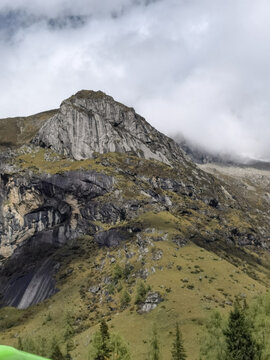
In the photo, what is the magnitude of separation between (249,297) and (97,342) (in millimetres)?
84978

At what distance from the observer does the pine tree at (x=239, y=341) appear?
2226 inches

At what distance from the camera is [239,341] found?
57.3 m

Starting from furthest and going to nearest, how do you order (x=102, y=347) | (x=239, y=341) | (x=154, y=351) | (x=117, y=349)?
(x=154, y=351) < (x=117, y=349) < (x=102, y=347) < (x=239, y=341)

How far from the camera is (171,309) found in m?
129

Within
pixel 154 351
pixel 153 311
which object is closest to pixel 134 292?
pixel 153 311

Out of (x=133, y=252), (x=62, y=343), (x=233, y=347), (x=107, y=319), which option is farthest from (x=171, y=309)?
(x=233, y=347)

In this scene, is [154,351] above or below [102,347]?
below

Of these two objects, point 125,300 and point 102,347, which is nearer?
point 102,347

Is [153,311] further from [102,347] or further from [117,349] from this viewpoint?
[102,347]

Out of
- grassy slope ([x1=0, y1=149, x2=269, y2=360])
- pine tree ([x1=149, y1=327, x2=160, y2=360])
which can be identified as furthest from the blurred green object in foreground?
grassy slope ([x1=0, y1=149, x2=269, y2=360])

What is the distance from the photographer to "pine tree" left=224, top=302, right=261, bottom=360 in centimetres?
5653

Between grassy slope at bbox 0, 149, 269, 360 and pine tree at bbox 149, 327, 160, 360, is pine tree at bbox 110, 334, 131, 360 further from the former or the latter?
grassy slope at bbox 0, 149, 269, 360

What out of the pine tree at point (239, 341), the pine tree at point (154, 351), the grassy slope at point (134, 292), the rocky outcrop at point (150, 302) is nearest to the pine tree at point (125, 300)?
the grassy slope at point (134, 292)

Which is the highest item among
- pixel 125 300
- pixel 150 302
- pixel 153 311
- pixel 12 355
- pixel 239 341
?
pixel 12 355
